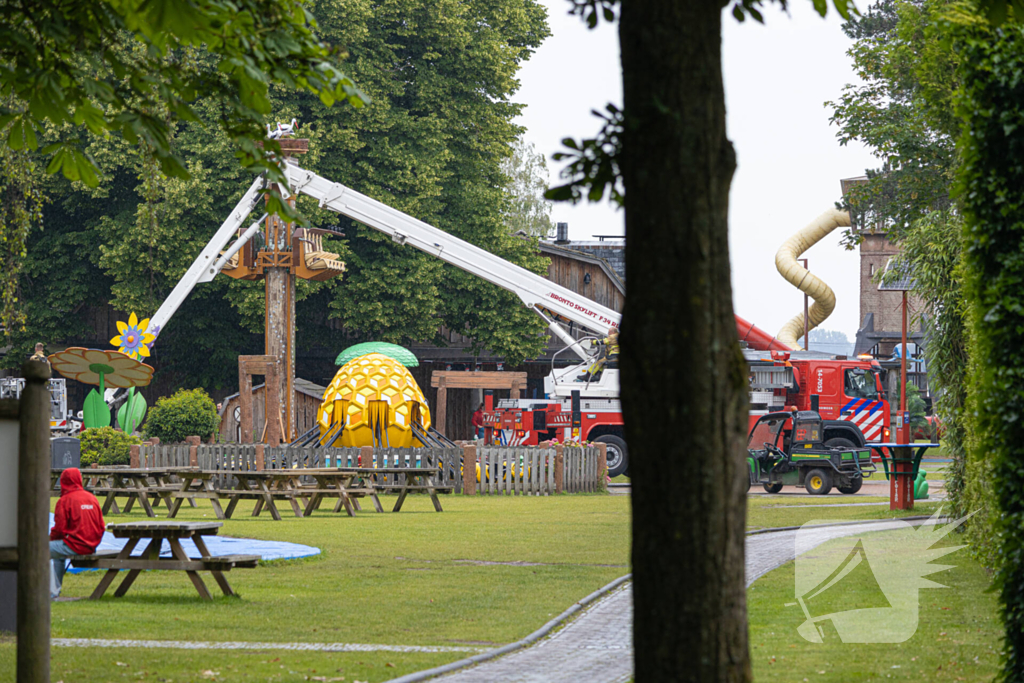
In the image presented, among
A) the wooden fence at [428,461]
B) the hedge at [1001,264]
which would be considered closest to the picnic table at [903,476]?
the wooden fence at [428,461]

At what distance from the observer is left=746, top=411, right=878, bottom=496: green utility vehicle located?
84.2 ft

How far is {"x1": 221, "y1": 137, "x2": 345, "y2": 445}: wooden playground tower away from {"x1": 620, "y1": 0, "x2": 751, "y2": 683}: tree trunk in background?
22995 millimetres

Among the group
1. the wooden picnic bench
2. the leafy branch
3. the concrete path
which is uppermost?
the leafy branch

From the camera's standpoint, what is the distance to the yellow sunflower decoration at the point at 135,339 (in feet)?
100

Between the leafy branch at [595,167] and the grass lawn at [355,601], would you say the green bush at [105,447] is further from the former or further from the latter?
the leafy branch at [595,167]

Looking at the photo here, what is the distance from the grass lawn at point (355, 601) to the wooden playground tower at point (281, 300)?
851cm

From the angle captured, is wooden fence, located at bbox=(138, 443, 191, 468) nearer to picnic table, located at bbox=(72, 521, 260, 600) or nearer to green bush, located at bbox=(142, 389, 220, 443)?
green bush, located at bbox=(142, 389, 220, 443)

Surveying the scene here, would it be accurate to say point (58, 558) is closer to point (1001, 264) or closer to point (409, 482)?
point (1001, 264)

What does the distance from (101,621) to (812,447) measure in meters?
19.6

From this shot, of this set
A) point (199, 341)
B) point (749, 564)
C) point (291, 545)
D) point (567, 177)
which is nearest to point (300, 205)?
point (199, 341)

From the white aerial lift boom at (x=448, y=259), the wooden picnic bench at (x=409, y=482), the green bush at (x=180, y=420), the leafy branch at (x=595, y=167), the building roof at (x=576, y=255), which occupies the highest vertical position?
the building roof at (x=576, y=255)

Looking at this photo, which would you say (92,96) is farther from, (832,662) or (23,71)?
(832,662)

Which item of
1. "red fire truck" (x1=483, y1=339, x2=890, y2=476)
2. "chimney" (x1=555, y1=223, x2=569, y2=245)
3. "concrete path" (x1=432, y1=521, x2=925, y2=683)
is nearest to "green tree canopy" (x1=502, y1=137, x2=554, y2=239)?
"chimney" (x1=555, y1=223, x2=569, y2=245)

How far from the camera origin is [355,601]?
10547mm
